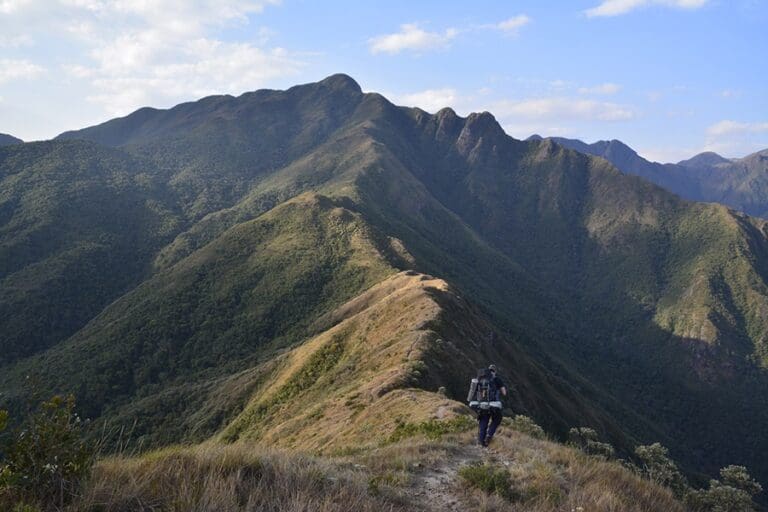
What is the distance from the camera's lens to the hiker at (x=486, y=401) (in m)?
15.8

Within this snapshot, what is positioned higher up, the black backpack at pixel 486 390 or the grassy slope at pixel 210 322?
the black backpack at pixel 486 390

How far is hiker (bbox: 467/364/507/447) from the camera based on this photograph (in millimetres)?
15810

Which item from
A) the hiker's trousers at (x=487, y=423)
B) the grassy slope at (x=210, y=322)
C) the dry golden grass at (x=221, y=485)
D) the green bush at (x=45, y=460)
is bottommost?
the grassy slope at (x=210, y=322)

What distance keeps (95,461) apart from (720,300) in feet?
769

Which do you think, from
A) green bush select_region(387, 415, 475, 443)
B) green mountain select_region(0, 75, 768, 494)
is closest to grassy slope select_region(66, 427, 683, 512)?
green mountain select_region(0, 75, 768, 494)

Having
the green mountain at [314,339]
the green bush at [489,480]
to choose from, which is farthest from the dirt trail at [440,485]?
the green mountain at [314,339]

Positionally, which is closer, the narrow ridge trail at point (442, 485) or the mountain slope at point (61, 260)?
the narrow ridge trail at point (442, 485)

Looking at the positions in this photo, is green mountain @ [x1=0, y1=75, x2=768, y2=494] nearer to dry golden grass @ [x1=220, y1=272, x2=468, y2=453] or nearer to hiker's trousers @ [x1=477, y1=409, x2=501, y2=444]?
dry golden grass @ [x1=220, y1=272, x2=468, y2=453]

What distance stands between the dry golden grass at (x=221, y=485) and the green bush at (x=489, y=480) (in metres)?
2.17

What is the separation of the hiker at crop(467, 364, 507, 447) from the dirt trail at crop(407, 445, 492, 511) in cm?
145

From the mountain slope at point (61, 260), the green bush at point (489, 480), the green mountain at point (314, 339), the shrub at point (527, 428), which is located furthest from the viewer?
the mountain slope at point (61, 260)

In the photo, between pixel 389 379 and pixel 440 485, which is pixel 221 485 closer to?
pixel 440 485

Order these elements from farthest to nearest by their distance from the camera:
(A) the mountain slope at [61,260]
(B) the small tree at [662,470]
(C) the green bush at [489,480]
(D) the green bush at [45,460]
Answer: (A) the mountain slope at [61,260]
(B) the small tree at [662,470]
(C) the green bush at [489,480]
(D) the green bush at [45,460]

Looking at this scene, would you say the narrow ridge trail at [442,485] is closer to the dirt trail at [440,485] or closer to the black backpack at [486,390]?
the dirt trail at [440,485]
